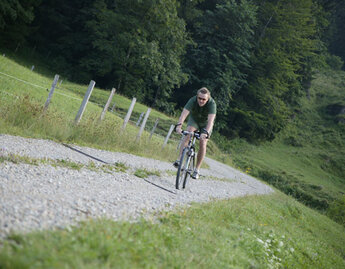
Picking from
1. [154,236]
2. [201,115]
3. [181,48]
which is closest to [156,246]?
[154,236]

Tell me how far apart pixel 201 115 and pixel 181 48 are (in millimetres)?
32072

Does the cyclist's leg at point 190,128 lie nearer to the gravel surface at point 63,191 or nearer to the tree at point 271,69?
the gravel surface at point 63,191

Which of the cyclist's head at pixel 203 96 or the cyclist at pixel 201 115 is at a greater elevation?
the cyclist's head at pixel 203 96

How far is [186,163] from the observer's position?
7473 millimetres

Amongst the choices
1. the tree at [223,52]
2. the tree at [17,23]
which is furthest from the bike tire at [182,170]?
the tree at [17,23]

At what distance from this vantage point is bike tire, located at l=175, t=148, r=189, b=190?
732 centimetres

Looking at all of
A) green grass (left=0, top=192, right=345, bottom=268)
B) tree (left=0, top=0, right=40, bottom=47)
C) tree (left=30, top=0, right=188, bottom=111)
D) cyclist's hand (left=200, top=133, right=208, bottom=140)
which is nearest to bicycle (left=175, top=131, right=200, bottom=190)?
cyclist's hand (left=200, top=133, right=208, bottom=140)

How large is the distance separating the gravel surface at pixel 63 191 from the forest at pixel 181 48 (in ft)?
94.2

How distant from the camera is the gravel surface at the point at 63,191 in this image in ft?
10.4

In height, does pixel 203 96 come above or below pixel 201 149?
above

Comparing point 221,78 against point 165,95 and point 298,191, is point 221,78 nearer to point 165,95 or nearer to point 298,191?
point 165,95

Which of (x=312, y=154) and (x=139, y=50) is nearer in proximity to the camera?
(x=139, y=50)

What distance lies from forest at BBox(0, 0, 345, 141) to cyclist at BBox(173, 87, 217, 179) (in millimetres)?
27704

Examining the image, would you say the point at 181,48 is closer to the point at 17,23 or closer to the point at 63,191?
the point at 17,23
